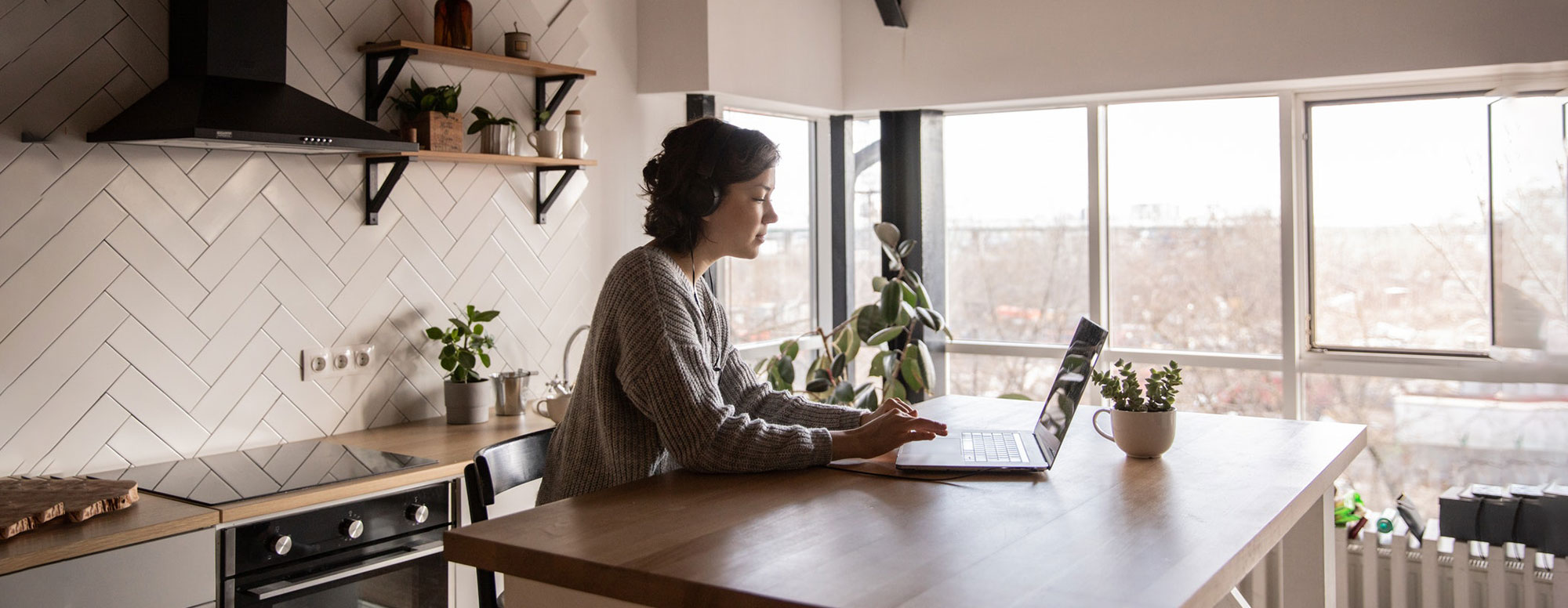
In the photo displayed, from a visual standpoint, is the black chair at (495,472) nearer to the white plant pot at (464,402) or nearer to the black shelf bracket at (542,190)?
the white plant pot at (464,402)

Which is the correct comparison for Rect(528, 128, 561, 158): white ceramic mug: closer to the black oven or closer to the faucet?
the faucet

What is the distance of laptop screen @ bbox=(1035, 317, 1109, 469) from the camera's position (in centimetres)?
187

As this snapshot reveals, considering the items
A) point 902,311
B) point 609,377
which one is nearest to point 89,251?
point 609,377

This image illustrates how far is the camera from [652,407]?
1752mm

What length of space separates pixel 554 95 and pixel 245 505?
1615 millimetres

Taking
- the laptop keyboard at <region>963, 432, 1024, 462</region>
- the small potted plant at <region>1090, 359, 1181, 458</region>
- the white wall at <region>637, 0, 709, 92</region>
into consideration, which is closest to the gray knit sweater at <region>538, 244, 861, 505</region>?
the laptop keyboard at <region>963, 432, 1024, 462</region>

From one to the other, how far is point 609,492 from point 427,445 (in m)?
1.19

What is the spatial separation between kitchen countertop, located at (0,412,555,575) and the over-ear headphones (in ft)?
3.16

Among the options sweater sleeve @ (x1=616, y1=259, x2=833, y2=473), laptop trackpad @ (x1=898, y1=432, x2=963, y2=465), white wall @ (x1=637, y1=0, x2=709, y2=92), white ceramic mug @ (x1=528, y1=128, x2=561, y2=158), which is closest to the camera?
sweater sleeve @ (x1=616, y1=259, x2=833, y2=473)

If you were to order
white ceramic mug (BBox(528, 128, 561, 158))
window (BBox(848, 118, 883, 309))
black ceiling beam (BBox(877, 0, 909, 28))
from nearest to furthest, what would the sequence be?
white ceramic mug (BBox(528, 128, 561, 158)) < black ceiling beam (BBox(877, 0, 909, 28)) < window (BBox(848, 118, 883, 309))

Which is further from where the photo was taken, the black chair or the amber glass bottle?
the amber glass bottle

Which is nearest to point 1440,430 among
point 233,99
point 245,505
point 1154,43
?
point 1154,43

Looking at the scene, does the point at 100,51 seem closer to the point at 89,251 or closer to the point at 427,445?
the point at 89,251

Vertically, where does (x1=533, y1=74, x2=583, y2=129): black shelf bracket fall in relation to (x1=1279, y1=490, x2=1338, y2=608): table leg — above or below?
above
